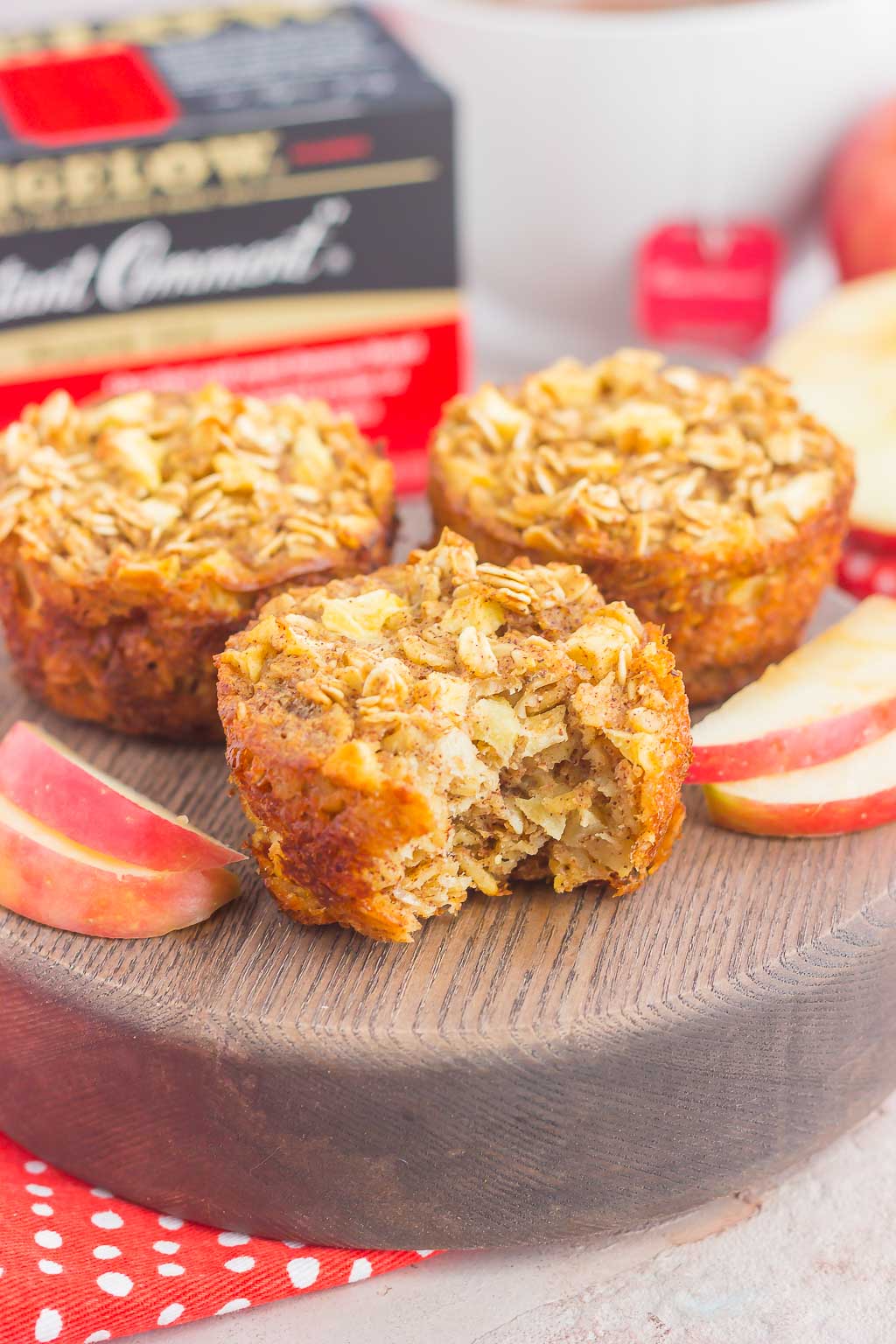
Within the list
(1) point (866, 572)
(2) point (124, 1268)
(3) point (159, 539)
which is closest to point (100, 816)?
(3) point (159, 539)

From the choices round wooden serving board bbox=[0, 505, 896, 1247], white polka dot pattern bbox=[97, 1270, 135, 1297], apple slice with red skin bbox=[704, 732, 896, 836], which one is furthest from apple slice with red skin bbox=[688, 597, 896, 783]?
white polka dot pattern bbox=[97, 1270, 135, 1297]

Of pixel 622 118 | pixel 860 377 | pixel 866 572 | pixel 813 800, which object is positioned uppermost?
pixel 622 118

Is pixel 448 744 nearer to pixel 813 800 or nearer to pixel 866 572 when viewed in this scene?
pixel 813 800

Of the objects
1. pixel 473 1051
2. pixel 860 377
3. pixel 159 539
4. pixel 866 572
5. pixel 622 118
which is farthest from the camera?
pixel 622 118

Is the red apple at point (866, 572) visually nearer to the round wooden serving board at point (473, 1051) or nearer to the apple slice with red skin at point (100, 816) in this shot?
the round wooden serving board at point (473, 1051)

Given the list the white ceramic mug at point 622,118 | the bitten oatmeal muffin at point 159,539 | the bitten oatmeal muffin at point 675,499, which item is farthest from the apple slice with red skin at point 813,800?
the white ceramic mug at point 622,118
